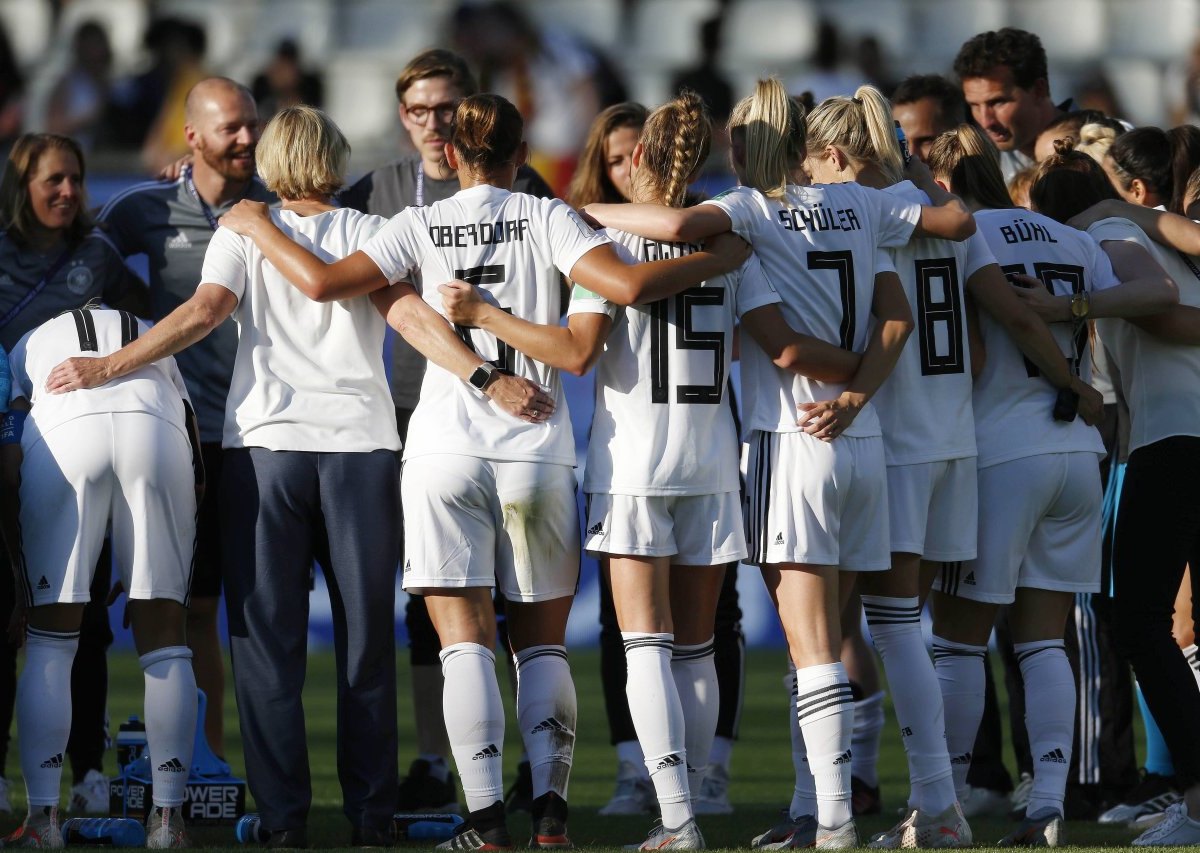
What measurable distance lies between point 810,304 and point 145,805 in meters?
2.65

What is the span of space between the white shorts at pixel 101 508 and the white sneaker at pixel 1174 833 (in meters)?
2.97

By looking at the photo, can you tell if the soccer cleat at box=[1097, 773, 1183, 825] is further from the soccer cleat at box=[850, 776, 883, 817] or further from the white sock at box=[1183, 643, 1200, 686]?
the soccer cleat at box=[850, 776, 883, 817]

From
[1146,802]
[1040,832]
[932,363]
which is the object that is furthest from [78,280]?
[1146,802]

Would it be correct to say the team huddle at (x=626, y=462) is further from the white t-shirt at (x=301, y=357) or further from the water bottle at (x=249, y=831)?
the water bottle at (x=249, y=831)

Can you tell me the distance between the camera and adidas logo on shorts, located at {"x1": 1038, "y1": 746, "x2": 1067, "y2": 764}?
494 cm

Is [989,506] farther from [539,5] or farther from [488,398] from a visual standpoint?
[539,5]

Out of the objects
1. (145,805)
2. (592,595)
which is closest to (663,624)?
(145,805)

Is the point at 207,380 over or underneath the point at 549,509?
over

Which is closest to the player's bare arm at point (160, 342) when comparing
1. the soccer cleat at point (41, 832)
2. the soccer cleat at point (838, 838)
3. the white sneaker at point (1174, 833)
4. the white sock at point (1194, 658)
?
the soccer cleat at point (41, 832)

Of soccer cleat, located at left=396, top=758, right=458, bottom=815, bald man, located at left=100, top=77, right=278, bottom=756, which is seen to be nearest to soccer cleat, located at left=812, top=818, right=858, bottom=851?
soccer cleat, located at left=396, top=758, right=458, bottom=815

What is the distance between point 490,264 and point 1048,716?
2.13 meters

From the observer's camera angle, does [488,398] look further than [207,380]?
No

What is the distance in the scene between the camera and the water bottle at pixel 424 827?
16.7 ft

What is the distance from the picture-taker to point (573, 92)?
15133mm
